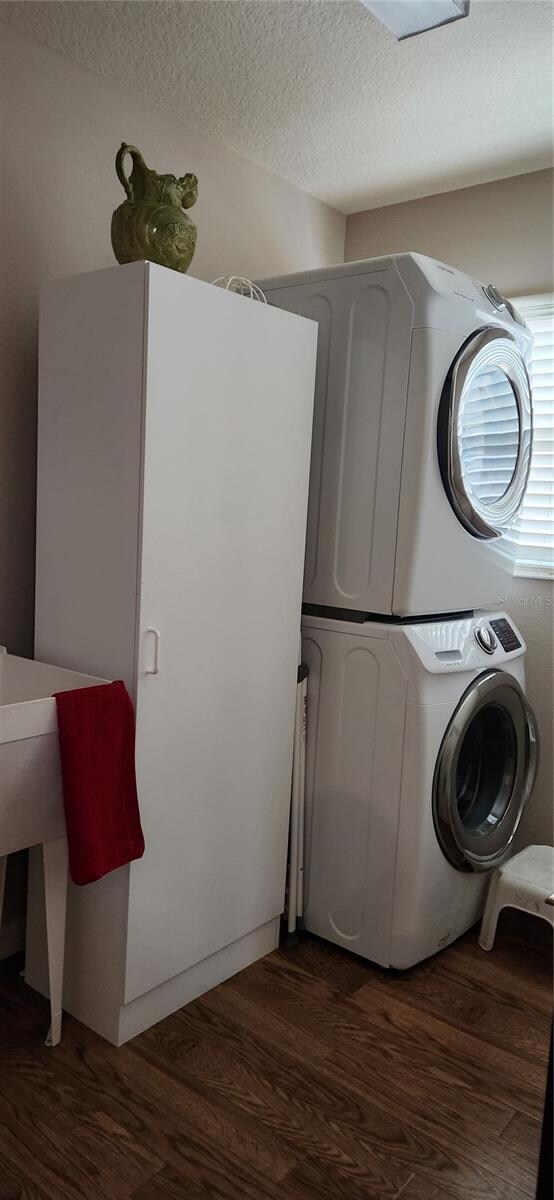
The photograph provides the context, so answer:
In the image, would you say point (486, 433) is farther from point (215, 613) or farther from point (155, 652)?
point (155, 652)

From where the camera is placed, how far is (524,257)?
112 inches

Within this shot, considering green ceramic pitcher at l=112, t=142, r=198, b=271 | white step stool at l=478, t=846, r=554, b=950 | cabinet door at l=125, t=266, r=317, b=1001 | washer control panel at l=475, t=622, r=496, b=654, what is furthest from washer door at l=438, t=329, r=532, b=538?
white step stool at l=478, t=846, r=554, b=950

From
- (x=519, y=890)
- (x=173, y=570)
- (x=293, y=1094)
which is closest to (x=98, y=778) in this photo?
(x=173, y=570)

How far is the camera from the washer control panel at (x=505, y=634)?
2.53 meters

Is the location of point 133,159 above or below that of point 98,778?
above

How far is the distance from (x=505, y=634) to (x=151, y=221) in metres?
1.52

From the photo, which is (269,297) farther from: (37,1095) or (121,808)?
(37,1095)

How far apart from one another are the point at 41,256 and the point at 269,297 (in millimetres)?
685

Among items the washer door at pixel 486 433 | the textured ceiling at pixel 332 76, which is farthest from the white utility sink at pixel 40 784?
the textured ceiling at pixel 332 76

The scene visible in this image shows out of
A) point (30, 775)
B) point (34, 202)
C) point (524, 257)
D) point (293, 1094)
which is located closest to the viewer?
point (30, 775)

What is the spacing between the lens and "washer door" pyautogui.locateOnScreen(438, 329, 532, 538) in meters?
2.22

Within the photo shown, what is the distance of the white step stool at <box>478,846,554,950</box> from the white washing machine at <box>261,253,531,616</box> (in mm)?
804

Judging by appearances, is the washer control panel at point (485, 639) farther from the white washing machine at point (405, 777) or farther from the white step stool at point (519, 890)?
the white step stool at point (519, 890)

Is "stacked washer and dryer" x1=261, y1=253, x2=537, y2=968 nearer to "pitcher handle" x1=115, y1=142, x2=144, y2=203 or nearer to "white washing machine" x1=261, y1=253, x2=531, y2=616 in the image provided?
→ "white washing machine" x1=261, y1=253, x2=531, y2=616
